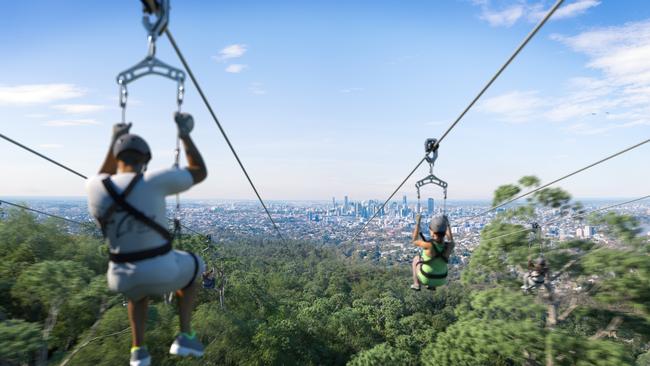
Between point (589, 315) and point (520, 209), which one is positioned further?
point (520, 209)

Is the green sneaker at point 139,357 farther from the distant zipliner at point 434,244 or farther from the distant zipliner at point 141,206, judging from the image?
the distant zipliner at point 434,244

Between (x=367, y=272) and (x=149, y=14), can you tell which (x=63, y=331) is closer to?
(x=149, y=14)

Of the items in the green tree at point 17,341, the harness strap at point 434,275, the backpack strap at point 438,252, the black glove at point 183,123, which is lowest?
the green tree at point 17,341

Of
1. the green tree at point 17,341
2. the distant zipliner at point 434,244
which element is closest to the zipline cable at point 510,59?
the distant zipliner at point 434,244

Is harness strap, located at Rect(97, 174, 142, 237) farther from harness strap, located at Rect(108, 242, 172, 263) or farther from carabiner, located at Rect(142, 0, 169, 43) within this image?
carabiner, located at Rect(142, 0, 169, 43)

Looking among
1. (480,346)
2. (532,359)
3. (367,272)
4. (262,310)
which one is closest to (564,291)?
(532,359)

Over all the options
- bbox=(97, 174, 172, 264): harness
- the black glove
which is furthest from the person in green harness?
bbox=(97, 174, 172, 264): harness

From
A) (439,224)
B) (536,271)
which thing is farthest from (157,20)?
(536,271)
